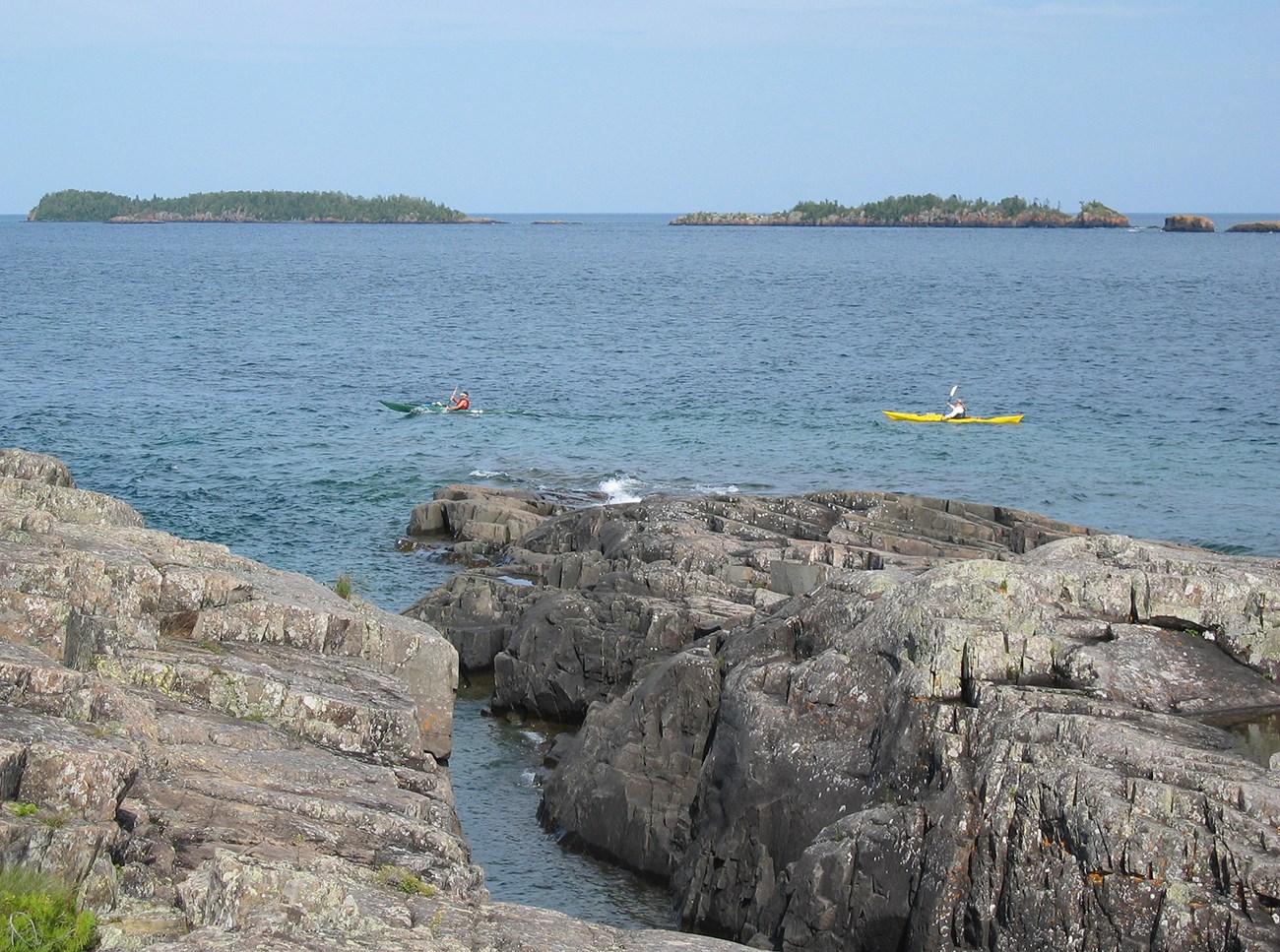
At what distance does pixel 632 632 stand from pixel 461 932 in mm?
14851

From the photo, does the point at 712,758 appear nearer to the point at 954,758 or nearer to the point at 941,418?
the point at 954,758

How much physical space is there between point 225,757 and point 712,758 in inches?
303

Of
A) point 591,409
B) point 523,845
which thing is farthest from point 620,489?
point 523,845

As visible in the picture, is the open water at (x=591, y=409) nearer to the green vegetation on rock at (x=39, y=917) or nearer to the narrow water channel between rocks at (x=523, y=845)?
the narrow water channel between rocks at (x=523, y=845)

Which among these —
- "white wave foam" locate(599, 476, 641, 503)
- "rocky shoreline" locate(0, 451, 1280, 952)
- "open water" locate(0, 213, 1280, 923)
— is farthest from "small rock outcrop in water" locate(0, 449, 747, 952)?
"white wave foam" locate(599, 476, 641, 503)

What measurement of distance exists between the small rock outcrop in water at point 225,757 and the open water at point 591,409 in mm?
4757

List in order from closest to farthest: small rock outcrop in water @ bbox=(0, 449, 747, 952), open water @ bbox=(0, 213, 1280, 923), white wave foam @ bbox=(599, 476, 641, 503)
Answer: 1. small rock outcrop in water @ bbox=(0, 449, 747, 952)
2. open water @ bbox=(0, 213, 1280, 923)
3. white wave foam @ bbox=(599, 476, 641, 503)

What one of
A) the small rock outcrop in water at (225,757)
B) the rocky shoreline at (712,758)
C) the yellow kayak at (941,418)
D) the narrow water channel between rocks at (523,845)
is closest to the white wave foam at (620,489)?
the yellow kayak at (941,418)

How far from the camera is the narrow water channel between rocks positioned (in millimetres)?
19625

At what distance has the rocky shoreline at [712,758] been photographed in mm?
11961

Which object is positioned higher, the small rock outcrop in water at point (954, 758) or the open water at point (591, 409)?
the small rock outcrop in water at point (954, 758)

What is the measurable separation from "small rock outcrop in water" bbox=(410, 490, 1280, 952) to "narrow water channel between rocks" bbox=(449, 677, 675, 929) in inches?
17.7

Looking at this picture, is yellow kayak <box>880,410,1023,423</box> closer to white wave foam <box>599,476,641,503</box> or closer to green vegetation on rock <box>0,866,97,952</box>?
white wave foam <box>599,476,641,503</box>

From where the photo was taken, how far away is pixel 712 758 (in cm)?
1997
